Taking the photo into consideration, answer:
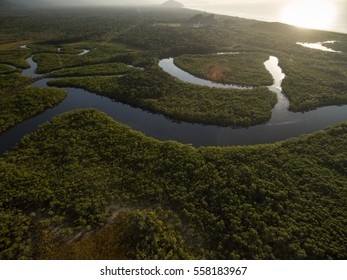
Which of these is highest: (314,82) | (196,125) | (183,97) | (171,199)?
(314,82)

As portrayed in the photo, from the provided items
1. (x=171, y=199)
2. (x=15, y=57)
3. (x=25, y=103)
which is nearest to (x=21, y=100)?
(x=25, y=103)

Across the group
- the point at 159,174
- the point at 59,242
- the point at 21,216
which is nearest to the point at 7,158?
the point at 21,216

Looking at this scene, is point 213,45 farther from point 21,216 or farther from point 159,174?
point 21,216

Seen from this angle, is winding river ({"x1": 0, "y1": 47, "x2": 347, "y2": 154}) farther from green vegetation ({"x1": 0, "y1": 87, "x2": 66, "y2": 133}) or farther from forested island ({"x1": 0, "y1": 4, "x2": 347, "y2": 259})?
forested island ({"x1": 0, "y1": 4, "x2": 347, "y2": 259})

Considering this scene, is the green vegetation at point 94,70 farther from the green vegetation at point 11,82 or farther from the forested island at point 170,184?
the forested island at point 170,184

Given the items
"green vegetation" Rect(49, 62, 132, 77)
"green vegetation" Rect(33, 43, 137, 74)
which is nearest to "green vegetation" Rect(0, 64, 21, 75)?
"green vegetation" Rect(33, 43, 137, 74)

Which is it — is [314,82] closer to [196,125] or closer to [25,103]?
[196,125]
